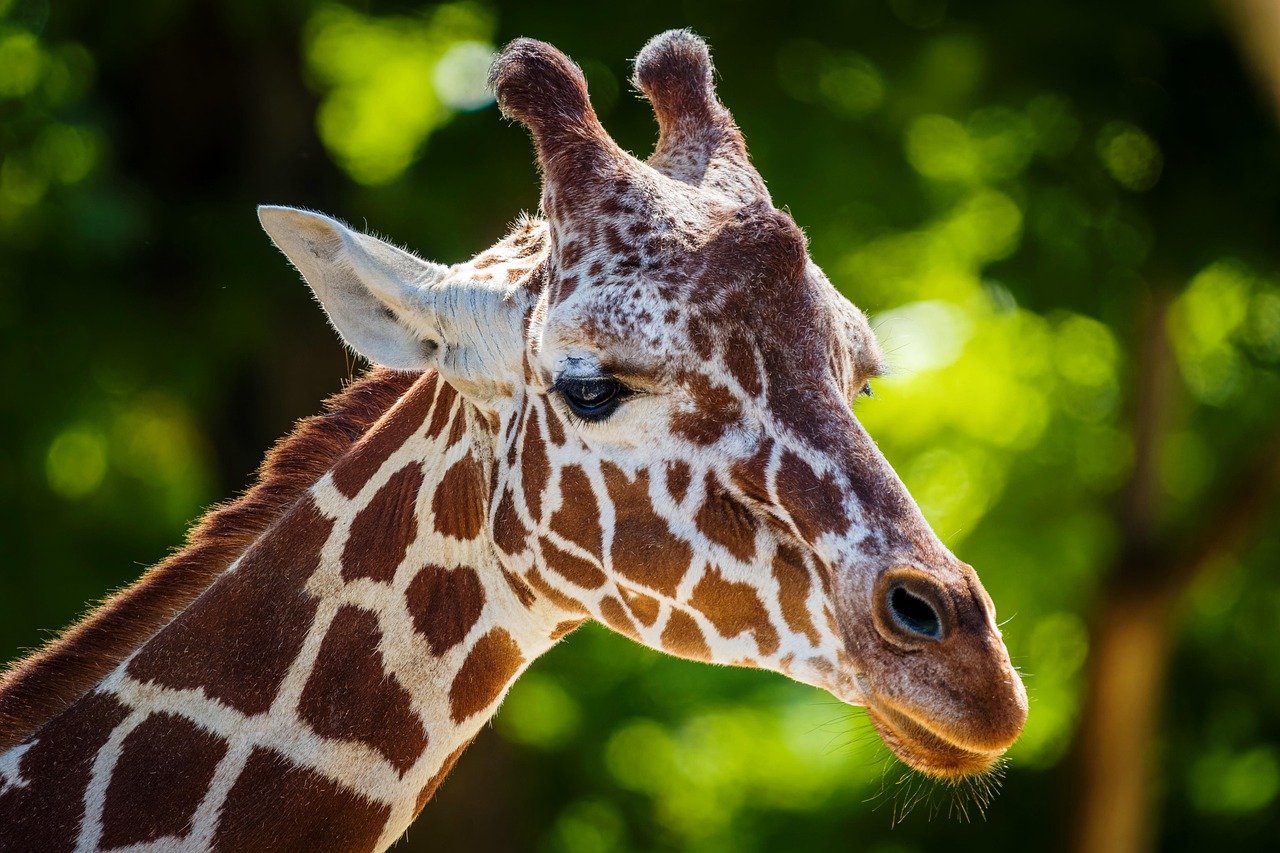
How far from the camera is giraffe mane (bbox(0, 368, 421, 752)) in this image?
12.9ft

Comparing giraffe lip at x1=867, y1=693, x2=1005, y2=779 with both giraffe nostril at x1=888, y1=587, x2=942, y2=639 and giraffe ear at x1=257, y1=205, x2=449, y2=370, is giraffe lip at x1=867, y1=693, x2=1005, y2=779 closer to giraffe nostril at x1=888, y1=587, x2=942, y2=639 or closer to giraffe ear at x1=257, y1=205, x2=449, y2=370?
giraffe nostril at x1=888, y1=587, x2=942, y2=639

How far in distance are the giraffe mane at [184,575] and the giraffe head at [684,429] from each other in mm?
487

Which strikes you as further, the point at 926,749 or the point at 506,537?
the point at 506,537

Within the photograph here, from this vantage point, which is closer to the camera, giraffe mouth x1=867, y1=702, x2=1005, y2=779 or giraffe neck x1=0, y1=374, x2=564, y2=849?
giraffe mouth x1=867, y1=702, x2=1005, y2=779

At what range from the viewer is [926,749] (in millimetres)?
3271

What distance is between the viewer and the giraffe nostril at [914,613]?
3.20m

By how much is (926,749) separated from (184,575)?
211 cm

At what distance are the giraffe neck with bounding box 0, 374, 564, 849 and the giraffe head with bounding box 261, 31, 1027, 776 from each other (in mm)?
147

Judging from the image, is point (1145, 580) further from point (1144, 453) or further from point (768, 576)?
point (768, 576)

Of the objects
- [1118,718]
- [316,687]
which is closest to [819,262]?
[1118,718]

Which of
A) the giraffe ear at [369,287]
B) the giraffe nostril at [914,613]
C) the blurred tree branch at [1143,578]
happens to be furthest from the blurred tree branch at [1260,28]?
the blurred tree branch at [1143,578]

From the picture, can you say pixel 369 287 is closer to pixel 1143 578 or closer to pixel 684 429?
pixel 684 429

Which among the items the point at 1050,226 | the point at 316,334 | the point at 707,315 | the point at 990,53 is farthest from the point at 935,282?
the point at 707,315

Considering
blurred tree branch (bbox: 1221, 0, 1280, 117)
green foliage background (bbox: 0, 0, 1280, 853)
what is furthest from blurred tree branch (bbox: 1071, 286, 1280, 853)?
blurred tree branch (bbox: 1221, 0, 1280, 117)
